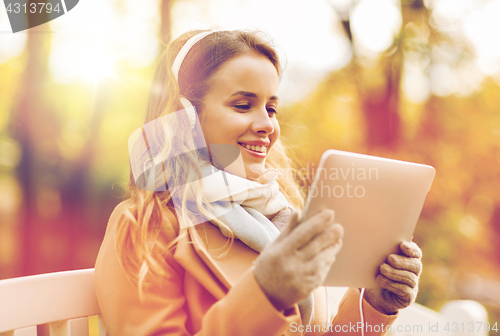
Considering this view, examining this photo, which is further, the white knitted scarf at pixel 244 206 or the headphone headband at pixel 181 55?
the headphone headband at pixel 181 55

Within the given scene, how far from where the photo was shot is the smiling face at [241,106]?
3.52ft

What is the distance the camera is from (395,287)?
0.89 m

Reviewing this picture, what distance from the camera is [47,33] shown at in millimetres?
2455

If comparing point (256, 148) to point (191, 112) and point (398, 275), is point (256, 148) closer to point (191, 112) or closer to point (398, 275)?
point (191, 112)

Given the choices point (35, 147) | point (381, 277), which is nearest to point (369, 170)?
point (381, 277)

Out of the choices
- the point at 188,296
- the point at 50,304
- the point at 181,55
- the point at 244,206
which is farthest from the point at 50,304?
the point at 181,55

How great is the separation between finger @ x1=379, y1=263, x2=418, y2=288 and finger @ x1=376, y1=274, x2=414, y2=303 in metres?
0.01

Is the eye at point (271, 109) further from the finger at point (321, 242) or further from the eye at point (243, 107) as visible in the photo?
the finger at point (321, 242)

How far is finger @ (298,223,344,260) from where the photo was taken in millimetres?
662

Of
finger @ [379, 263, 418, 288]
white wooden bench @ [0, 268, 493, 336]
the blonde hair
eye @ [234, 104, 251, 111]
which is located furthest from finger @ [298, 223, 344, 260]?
white wooden bench @ [0, 268, 493, 336]

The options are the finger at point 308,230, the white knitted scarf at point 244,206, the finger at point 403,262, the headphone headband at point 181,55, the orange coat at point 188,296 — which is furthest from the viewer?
the headphone headband at point 181,55

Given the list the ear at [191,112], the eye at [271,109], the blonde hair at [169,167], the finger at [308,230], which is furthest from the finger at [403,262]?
the ear at [191,112]

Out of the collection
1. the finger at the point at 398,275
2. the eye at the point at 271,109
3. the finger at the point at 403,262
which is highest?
the eye at the point at 271,109

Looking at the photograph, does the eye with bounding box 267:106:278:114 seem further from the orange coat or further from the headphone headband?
the orange coat
